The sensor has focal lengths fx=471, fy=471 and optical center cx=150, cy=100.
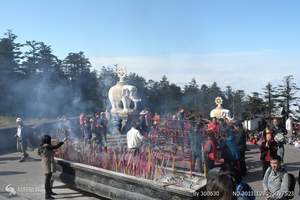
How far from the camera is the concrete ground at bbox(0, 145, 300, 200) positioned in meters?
10.5

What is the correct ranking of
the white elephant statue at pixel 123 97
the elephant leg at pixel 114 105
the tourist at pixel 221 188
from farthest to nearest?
the elephant leg at pixel 114 105
the white elephant statue at pixel 123 97
the tourist at pixel 221 188

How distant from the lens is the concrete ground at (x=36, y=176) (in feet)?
34.5

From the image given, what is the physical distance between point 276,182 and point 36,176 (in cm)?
815

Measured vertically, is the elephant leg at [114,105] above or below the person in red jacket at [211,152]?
above

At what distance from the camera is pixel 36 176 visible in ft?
42.5

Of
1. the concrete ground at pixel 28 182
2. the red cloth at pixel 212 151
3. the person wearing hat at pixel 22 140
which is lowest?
the concrete ground at pixel 28 182

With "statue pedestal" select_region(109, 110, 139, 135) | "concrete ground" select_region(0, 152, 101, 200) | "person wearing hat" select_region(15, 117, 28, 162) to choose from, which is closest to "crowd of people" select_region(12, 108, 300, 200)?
"person wearing hat" select_region(15, 117, 28, 162)

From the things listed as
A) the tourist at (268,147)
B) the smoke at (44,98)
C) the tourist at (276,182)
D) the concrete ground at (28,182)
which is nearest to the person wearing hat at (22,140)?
the concrete ground at (28,182)

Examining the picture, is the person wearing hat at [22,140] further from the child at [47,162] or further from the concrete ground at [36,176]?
the child at [47,162]

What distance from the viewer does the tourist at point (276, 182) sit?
6.30 metres

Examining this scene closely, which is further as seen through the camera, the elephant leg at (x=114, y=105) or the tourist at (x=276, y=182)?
the elephant leg at (x=114, y=105)

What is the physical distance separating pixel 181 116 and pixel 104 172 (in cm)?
Answer: 781

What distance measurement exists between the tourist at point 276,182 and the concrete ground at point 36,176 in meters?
2.96

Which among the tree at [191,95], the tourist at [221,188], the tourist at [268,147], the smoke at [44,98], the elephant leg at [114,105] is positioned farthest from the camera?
the tree at [191,95]
